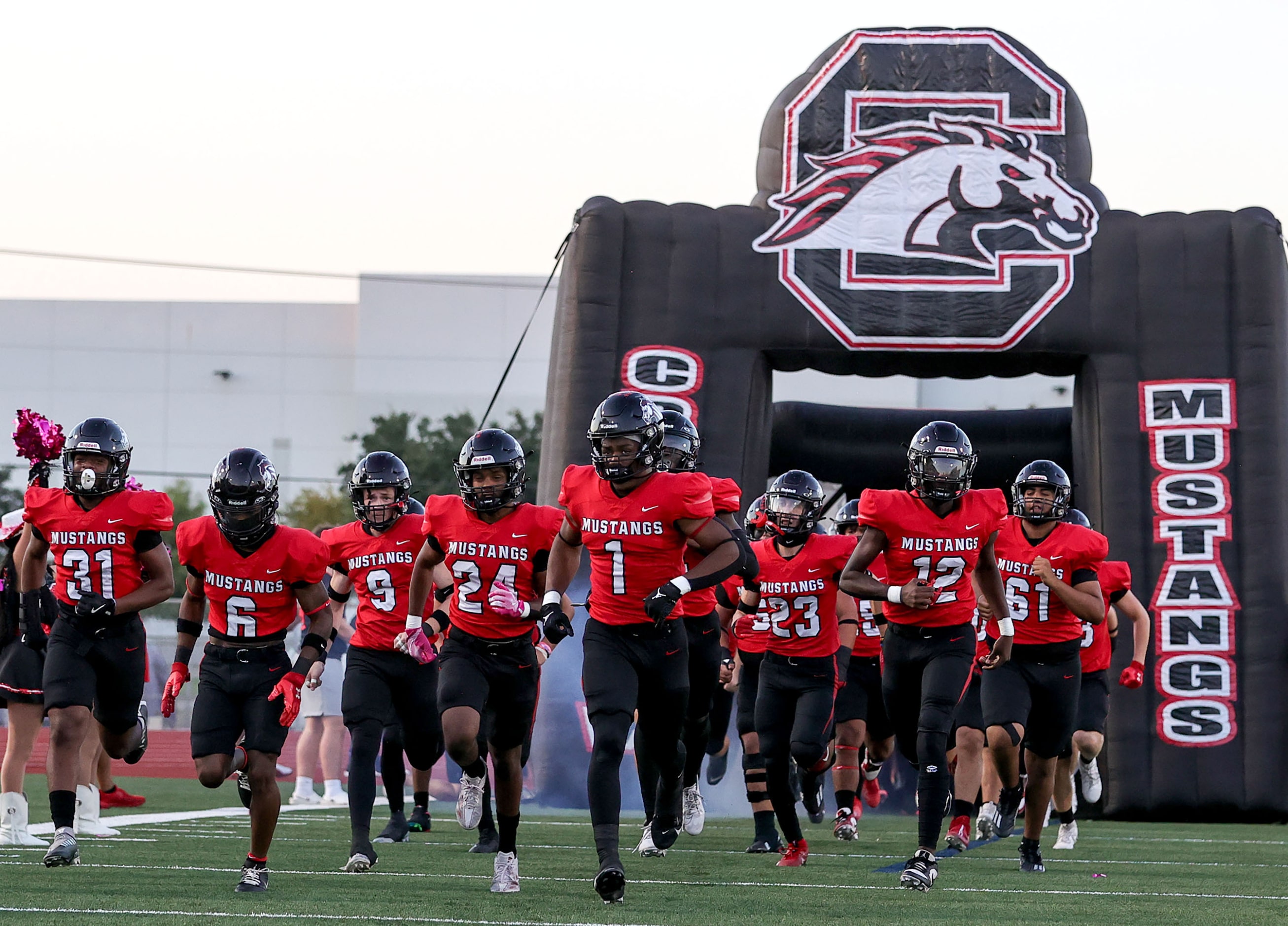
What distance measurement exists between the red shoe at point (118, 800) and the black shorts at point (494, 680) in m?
5.45

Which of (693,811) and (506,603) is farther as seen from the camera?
(693,811)

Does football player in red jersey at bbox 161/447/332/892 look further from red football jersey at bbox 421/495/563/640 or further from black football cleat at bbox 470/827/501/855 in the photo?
black football cleat at bbox 470/827/501/855

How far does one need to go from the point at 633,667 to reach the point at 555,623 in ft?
1.17

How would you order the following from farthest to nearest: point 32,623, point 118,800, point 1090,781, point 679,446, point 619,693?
1. point 118,800
2. point 1090,781
3. point 679,446
4. point 32,623
5. point 619,693

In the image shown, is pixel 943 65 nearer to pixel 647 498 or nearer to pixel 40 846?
pixel 647 498

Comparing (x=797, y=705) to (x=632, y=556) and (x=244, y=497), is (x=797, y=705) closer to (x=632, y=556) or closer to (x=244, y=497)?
(x=632, y=556)

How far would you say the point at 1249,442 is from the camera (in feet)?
41.3

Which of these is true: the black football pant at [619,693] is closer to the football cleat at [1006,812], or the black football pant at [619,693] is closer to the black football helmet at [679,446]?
the black football helmet at [679,446]

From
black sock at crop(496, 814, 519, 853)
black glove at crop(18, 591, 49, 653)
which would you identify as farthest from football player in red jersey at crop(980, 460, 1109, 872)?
black glove at crop(18, 591, 49, 653)

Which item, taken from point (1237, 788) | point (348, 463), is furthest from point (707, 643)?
point (348, 463)

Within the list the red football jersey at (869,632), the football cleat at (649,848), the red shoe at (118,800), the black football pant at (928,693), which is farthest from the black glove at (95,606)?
the red shoe at (118,800)

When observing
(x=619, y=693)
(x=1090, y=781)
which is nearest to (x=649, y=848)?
(x=619, y=693)

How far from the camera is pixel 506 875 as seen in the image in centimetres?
609

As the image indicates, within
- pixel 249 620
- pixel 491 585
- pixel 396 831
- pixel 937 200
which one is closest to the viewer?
pixel 249 620
